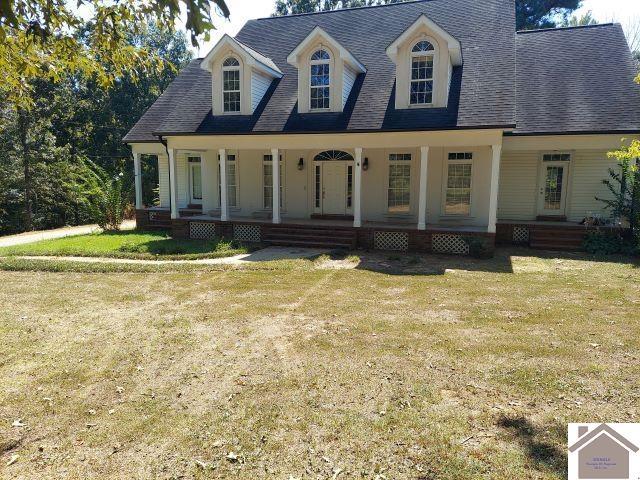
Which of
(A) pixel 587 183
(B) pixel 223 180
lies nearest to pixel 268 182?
(B) pixel 223 180

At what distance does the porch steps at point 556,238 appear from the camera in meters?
14.7

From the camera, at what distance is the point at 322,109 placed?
15.8 m

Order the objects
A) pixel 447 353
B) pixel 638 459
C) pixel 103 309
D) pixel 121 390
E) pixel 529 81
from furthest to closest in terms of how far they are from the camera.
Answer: pixel 529 81 < pixel 103 309 < pixel 447 353 < pixel 121 390 < pixel 638 459

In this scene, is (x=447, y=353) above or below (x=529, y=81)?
below

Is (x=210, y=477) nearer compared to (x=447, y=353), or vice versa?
(x=210, y=477)

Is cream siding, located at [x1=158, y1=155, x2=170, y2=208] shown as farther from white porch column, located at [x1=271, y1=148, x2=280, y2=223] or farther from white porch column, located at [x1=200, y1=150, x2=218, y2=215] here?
white porch column, located at [x1=271, y1=148, x2=280, y2=223]

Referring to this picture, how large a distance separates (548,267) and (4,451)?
1199 cm

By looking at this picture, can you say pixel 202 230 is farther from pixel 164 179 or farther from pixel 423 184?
pixel 423 184

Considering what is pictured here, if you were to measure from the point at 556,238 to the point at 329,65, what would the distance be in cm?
943

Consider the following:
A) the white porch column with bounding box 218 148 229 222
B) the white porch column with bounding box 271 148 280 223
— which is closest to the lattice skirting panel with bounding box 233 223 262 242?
the white porch column with bounding box 218 148 229 222

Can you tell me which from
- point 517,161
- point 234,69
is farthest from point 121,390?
point 517,161

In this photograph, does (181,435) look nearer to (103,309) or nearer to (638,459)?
(638,459)

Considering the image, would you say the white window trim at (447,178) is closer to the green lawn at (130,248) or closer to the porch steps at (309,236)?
the porch steps at (309,236)

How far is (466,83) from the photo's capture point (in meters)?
15.1
